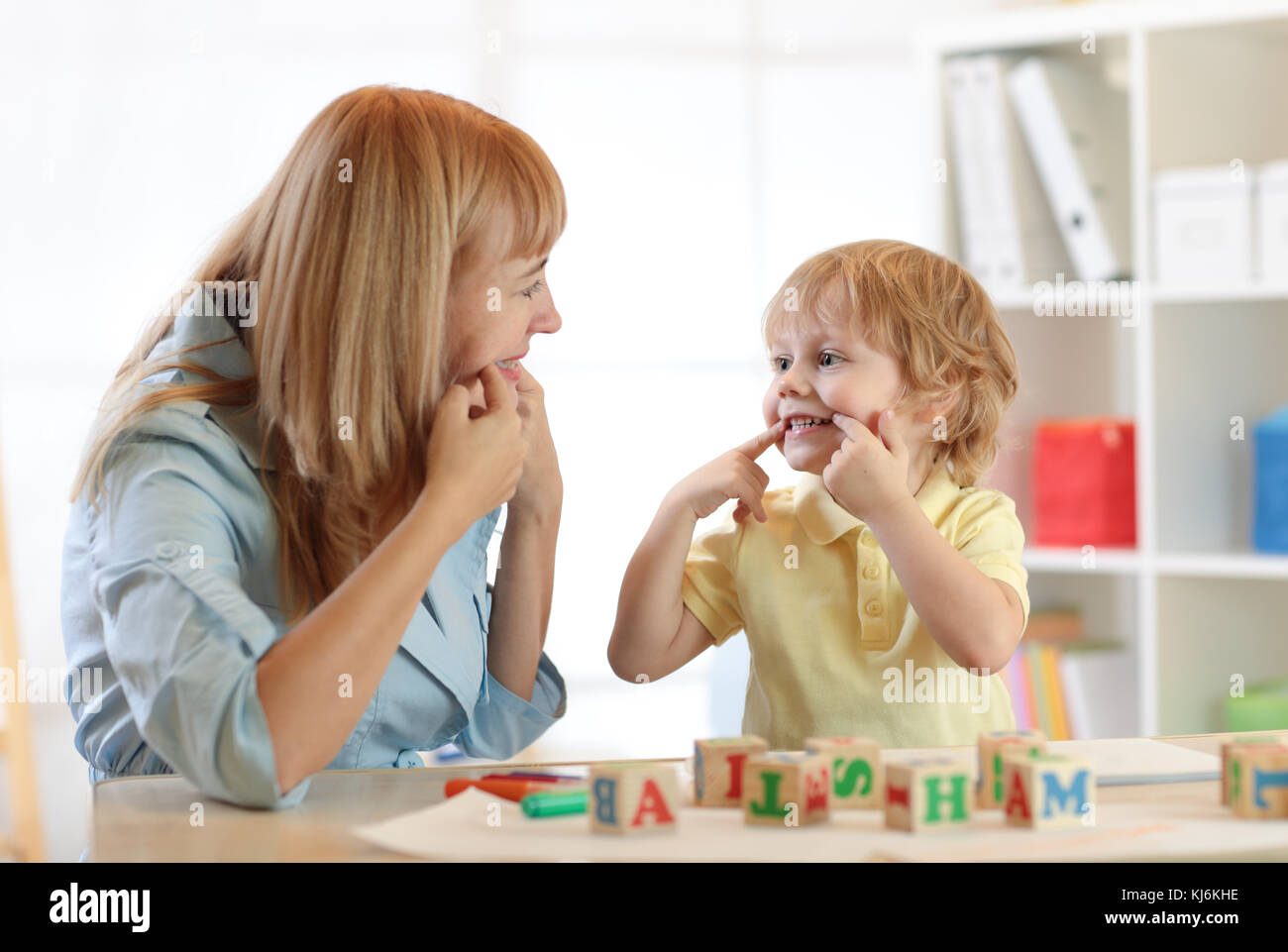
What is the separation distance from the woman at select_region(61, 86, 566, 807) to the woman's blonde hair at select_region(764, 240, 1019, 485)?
25 centimetres

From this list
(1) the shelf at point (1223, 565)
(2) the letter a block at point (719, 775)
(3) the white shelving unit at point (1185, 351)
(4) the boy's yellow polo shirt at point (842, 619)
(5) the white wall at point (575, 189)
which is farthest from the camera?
(5) the white wall at point (575, 189)

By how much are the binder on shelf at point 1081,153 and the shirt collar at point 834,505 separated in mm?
1265

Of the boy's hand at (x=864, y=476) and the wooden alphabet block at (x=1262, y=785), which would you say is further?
the boy's hand at (x=864, y=476)

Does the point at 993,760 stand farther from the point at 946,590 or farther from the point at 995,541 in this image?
the point at 995,541

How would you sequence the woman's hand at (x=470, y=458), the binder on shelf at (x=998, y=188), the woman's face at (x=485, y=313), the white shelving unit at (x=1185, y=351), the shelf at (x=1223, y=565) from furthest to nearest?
the binder on shelf at (x=998, y=188), the white shelving unit at (x=1185, y=351), the shelf at (x=1223, y=565), the woman's face at (x=485, y=313), the woman's hand at (x=470, y=458)

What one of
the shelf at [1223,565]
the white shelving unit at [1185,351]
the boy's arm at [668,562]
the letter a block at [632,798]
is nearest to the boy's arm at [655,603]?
the boy's arm at [668,562]

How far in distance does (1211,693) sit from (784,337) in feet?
4.91

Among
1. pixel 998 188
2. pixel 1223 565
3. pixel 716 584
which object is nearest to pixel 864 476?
pixel 716 584

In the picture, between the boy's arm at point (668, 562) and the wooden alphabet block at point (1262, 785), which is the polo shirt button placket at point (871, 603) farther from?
the wooden alphabet block at point (1262, 785)

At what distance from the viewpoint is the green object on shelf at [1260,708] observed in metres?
2.25

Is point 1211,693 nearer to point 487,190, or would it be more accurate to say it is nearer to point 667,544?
point 667,544

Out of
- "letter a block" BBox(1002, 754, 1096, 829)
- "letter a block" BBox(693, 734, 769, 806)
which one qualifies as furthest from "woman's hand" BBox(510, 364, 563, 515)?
"letter a block" BBox(1002, 754, 1096, 829)

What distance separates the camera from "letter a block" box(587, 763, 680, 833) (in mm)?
752

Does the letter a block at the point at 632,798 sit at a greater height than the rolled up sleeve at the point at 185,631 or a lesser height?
lesser
